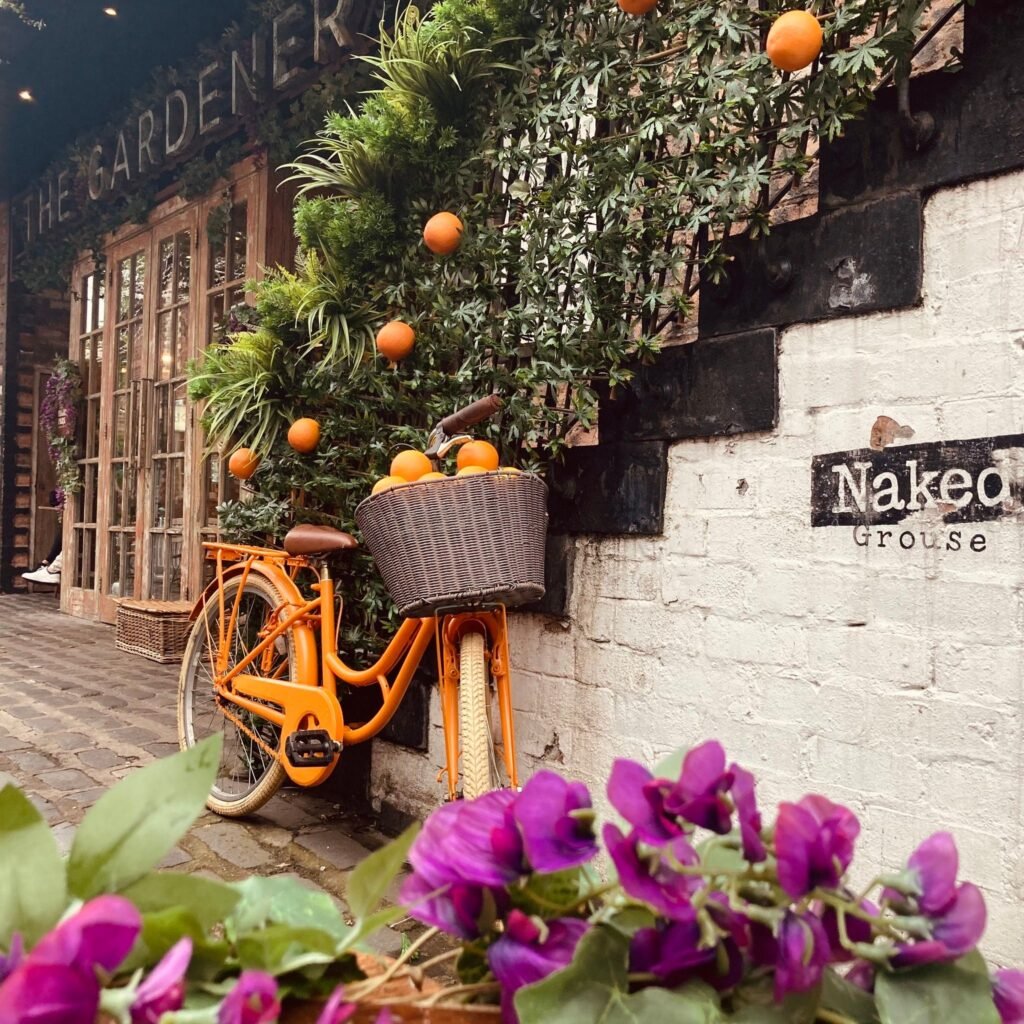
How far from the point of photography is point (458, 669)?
2.28 m

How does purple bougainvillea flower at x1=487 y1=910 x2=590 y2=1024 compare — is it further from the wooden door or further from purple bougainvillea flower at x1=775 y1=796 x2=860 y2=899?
the wooden door

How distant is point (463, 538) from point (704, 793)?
5.29ft

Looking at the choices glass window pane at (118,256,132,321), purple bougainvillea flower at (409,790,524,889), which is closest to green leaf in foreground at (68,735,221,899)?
purple bougainvillea flower at (409,790,524,889)

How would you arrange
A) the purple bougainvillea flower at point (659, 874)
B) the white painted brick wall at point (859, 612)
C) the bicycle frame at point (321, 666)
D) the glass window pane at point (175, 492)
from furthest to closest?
the glass window pane at point (175, 492) → the bicycle frame at point (321, 666) → the white painted brick wall at point (859, 612) → the purple bougainvillea flower at point (659, 874)

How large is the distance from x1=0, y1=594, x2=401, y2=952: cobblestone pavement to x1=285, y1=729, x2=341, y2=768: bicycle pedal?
11.5 inches

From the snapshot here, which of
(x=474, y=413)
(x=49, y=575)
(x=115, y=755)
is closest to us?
(x=474, y=413)

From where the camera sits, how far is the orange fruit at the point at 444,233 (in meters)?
2.47

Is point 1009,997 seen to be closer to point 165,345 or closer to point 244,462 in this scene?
point 244,462

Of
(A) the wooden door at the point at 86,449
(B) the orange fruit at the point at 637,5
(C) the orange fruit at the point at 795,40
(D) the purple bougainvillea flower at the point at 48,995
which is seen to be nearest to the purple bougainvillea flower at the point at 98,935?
(D) the purple bougainvillea flower at the point at 48,995

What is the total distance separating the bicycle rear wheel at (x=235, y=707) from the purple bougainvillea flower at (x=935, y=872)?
2.52 metres

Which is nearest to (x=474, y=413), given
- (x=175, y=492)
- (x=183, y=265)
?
(x=175, y=492)

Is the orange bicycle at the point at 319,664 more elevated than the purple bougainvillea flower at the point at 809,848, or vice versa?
the purple bougainvillea flower at the point at 809,848

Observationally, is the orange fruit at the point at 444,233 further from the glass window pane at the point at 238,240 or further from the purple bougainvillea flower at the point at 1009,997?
the glass window pane at the point at 238,240

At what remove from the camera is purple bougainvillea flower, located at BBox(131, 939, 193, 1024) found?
34cm
